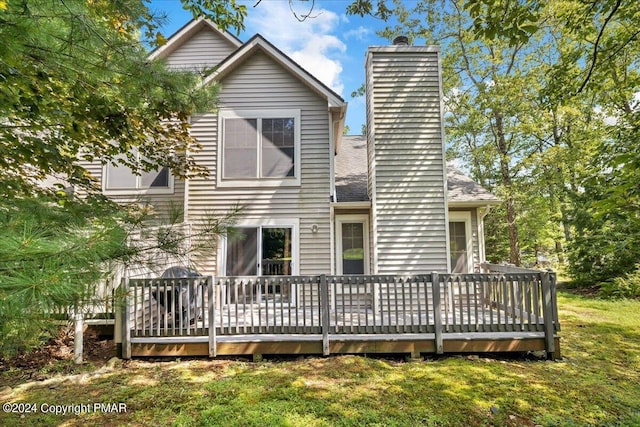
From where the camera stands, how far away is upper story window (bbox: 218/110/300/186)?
732 cm

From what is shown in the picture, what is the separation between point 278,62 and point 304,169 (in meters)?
2.64

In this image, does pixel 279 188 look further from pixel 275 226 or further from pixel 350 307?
pixel 350 307

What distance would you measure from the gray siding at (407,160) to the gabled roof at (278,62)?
968 mm

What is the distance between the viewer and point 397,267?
22.3 feet

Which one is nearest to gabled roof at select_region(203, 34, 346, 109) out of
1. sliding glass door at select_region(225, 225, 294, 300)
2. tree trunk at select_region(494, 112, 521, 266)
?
sliding glass door at select_region(225, 225, 294, 300)

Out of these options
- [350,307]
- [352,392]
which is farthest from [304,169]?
[352,392]

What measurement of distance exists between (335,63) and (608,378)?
10225mm

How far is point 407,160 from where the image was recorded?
7.12m

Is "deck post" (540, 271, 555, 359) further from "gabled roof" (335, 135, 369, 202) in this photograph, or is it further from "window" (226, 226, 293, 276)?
"window" (226, 226, 293, 276)

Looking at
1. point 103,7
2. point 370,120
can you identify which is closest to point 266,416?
point 103,7

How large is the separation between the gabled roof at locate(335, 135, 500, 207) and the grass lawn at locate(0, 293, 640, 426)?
3888 millimetres

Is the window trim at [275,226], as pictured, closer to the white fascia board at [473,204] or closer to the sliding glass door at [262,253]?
the sliding glass door at [262,253]

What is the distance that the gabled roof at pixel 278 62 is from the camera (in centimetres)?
711

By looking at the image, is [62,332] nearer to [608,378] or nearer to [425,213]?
[425,213]
